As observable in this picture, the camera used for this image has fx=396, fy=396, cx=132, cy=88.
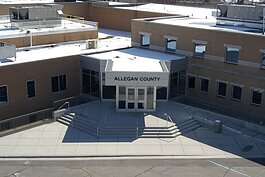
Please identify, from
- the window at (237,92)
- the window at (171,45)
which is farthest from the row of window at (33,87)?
the window at (237,92)

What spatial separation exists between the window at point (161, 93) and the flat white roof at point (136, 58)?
249cm

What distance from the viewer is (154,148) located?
96.3ft

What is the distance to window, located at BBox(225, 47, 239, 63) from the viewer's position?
3528cm

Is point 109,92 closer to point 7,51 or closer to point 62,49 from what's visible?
point 62,49

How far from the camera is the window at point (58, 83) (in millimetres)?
36531

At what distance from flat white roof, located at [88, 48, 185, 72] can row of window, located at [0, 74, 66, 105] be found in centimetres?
381

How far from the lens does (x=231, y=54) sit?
35688 millimetres

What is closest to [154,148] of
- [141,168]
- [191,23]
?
[141,168]

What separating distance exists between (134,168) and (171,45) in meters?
16.9

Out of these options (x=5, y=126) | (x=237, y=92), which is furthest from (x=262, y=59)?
(x=5, y=126)

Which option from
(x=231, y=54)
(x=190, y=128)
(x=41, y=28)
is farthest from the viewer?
(x=41, y=28)

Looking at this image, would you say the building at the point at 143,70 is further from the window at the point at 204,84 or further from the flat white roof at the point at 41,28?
the flat white roof at the point at 41,28

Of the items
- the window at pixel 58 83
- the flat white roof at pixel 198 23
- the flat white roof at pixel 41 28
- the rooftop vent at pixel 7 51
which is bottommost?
the window at pixel 58 83

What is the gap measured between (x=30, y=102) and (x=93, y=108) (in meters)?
5.57
